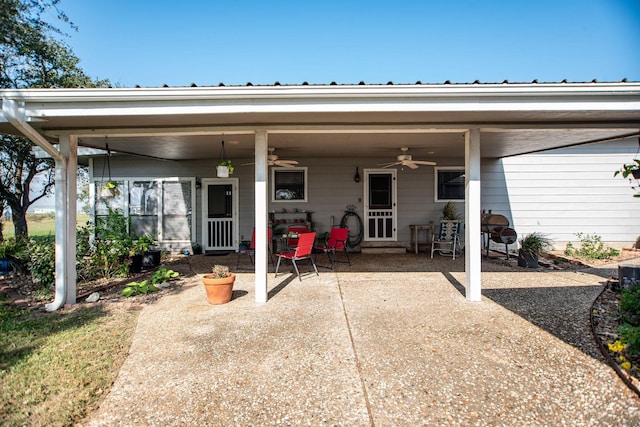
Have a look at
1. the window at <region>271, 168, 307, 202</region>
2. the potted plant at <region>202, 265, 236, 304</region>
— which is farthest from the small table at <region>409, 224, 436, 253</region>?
the potted plant at <region>202, 265, 236, 304</region>

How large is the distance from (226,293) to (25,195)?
787cm

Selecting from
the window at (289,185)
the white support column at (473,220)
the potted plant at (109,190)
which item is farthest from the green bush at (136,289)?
the white support column at (473,220)

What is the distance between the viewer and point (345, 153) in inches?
289

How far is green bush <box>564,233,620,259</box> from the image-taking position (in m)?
7.16

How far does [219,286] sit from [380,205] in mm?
5074

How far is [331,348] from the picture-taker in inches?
109

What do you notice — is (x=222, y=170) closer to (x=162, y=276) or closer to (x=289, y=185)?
(x=162, y=276)

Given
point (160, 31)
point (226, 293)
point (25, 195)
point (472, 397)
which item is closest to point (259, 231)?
point (226, 293)

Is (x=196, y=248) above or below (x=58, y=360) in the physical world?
above

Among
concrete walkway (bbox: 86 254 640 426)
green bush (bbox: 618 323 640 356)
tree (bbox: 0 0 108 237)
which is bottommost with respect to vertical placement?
concrete walkway (bbox: 86 254 640 426)

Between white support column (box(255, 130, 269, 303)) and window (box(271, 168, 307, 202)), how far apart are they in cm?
402

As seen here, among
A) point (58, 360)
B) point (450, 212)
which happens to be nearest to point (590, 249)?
point (450, 212)

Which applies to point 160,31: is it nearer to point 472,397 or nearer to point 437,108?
point 437,108

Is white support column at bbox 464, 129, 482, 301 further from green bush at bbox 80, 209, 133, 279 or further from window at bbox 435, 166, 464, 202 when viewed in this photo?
green bush at bbox 80, 209, 133, 279
